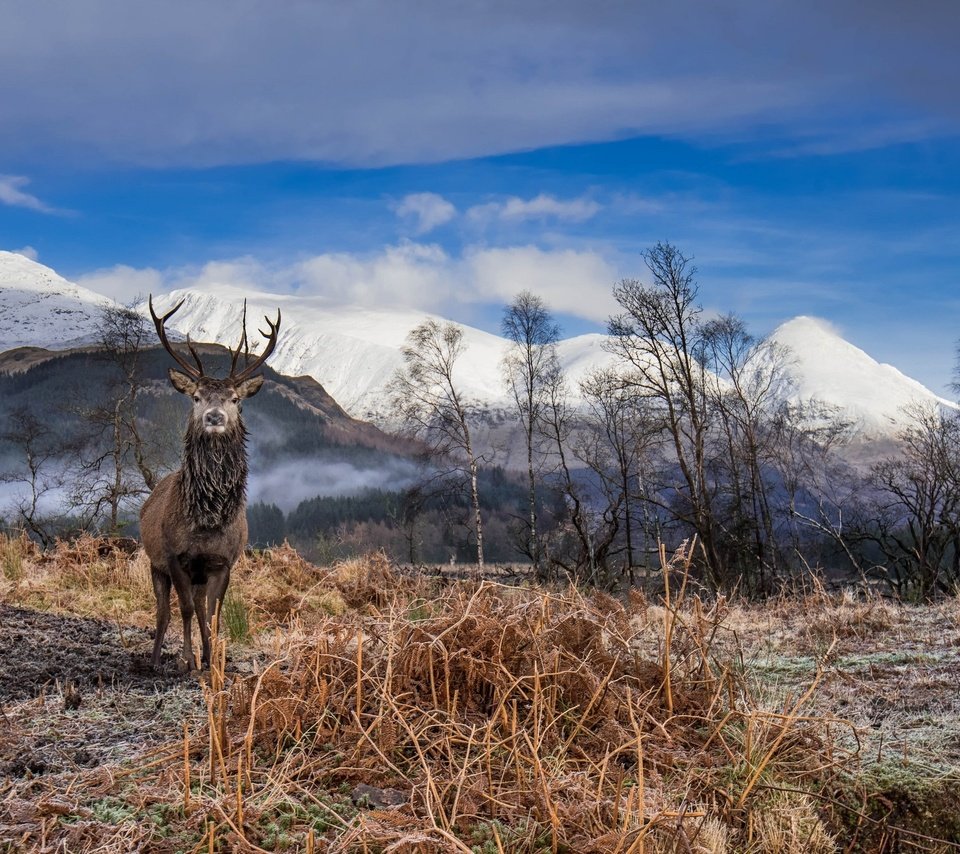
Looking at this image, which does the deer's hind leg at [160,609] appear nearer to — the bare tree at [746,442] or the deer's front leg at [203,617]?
the deer's front leg at [203,617]

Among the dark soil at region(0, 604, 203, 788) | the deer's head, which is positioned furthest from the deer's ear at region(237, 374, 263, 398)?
the dark soil at region(0, 604, 203, 788)

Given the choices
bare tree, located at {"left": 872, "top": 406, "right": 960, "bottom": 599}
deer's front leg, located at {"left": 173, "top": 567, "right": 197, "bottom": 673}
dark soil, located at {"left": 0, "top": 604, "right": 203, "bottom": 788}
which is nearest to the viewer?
dark soil, located at {"left": 0, "top": 604, "right": 203, "bottom": 788}

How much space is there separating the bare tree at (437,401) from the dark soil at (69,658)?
1916 cm

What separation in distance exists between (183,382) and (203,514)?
1.08 metres

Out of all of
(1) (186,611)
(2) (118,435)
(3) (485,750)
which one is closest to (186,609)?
(1) (186,611)

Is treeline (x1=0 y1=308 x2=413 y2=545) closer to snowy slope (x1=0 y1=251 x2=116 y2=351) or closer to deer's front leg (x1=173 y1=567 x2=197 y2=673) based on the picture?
snowy slope (x1=0 y1=251 x2=116 y2=351)

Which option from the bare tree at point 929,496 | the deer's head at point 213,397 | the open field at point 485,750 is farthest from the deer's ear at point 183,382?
the bare tree at point 929,496

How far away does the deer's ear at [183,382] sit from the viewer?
6812 mm

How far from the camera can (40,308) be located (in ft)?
236

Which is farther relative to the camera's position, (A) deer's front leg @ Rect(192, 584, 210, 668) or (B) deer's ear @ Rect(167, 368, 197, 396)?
(B) deer's ear @ Rect(167, 368, 197, 396)

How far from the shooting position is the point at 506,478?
1517 inches

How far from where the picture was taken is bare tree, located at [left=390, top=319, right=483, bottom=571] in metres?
27.0

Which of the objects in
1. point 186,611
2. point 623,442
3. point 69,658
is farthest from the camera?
point 623,442

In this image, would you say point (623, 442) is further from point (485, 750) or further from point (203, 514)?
point (485, 750)
